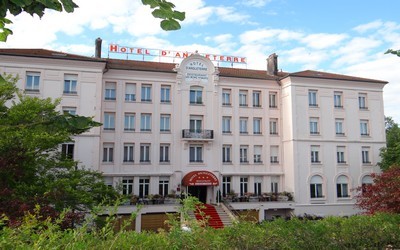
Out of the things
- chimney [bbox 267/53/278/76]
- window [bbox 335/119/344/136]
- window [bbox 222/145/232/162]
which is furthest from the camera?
chimney [bbox 267/53/278/76]

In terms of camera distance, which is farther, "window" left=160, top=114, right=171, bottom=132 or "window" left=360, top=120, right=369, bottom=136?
"window" left=360, top=120, right=369, bottom=136

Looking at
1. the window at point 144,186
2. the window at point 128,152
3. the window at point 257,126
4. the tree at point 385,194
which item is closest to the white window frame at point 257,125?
the window at point 257,126

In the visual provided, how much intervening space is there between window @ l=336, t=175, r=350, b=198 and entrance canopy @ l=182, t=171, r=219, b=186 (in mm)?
12576

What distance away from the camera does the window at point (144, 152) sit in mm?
33500

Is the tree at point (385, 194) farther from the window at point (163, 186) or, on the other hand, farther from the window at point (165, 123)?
the window at point (165, 123)

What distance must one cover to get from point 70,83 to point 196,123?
12.0m

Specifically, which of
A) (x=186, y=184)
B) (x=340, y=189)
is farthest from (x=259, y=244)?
(x=340, y=189)

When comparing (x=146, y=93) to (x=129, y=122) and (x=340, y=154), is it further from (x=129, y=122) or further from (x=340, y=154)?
(x=340, y=154)

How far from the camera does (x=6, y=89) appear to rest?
19844 millimetres

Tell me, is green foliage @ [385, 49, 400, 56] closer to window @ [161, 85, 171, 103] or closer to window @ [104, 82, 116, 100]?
window @ [161, 85, 171, 103]

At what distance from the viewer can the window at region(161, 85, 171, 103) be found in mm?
34656

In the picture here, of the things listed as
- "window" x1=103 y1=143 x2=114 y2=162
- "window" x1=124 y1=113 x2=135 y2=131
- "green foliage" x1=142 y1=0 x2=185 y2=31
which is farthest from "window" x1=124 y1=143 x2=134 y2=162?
"green foliage" x1=142 y1=0 x2=185 y2=31

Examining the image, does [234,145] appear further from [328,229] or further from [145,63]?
[328,229]

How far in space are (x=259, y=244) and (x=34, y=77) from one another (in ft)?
91.1
